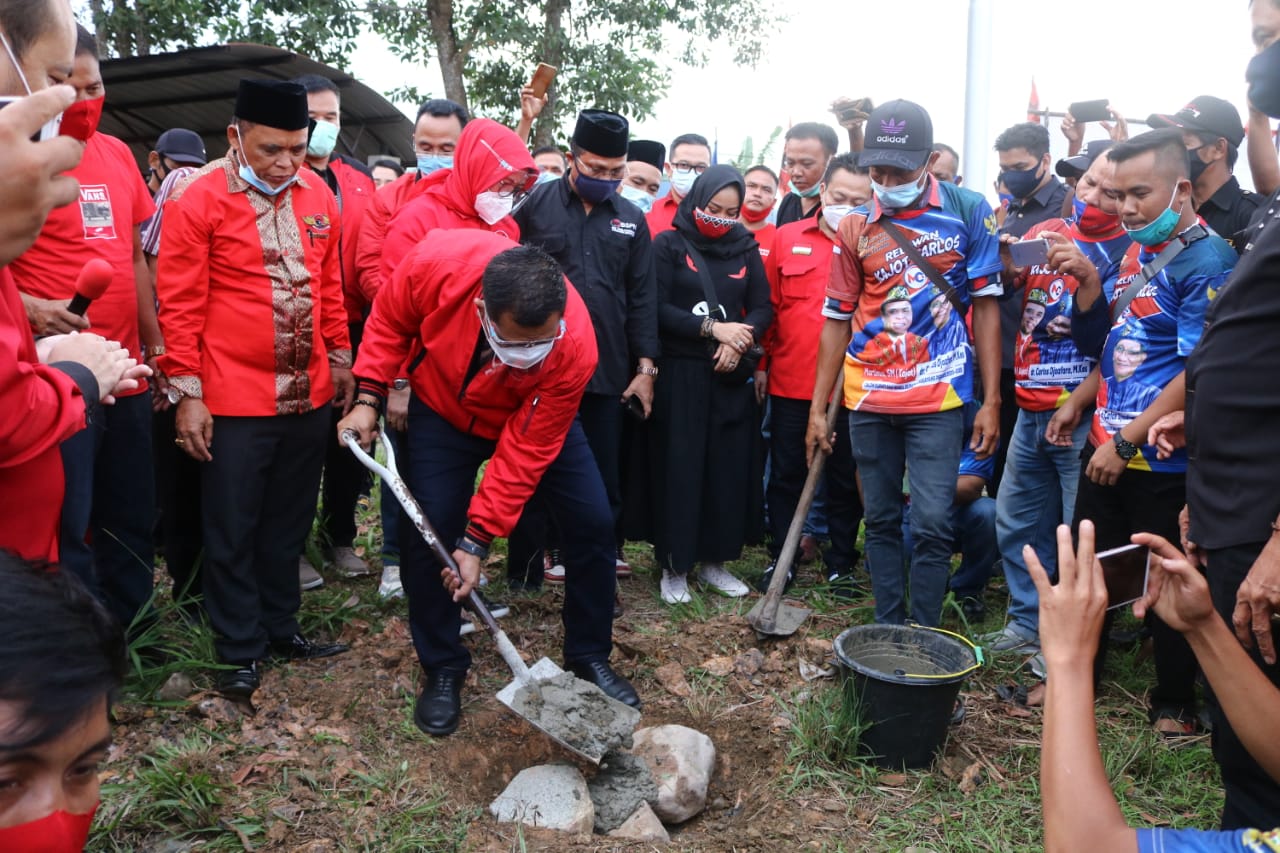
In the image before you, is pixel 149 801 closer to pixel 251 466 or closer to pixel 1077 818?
pixel 251 466

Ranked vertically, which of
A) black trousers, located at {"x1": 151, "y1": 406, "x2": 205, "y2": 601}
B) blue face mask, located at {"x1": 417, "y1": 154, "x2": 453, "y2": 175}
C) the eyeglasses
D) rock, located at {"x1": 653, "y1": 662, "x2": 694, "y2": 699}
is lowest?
rock, located at {"x1": 653, "y1": 662, "x2": 694, "y2": 699}

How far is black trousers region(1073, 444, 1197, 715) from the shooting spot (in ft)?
10.9

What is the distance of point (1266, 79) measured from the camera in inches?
94.1

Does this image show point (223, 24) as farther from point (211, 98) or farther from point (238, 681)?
point (238, 681)

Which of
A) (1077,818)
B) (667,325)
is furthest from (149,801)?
(667,325)

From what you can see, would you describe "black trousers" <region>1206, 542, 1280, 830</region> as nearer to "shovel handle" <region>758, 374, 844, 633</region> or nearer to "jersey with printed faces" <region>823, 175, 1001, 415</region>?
"jersey with printed faces" <region>823, 175, 1001, 415</region>

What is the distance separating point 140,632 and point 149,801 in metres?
1.12

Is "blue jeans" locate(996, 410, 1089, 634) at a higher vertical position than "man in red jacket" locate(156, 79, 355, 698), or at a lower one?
lower

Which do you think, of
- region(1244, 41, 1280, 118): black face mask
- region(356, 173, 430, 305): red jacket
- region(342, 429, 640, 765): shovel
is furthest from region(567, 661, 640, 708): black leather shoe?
region(1244, 41, 1280, 118): black face mask

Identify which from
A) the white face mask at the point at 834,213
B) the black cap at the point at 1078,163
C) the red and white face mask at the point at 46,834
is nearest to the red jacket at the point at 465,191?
the white face mask at the point at 834,213

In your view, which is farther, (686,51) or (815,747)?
(686,51)

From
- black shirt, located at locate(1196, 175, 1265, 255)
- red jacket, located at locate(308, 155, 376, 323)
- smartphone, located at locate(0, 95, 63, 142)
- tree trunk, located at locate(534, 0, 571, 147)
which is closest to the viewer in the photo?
smartphone, located at locate(0, 95, 63, 142)

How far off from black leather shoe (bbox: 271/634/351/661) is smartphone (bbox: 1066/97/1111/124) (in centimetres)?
581

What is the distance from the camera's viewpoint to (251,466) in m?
3.55
